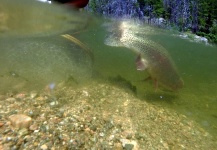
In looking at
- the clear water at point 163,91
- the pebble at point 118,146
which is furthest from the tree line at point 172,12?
the pebble at point 118,146

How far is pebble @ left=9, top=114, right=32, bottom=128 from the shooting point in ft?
4.60

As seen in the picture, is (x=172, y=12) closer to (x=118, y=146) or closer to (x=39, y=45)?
(x=39, y=45)

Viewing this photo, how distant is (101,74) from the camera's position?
2.59 m

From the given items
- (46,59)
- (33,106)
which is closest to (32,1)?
(46,59)

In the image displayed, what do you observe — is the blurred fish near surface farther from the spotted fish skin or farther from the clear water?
the spotted fish skin

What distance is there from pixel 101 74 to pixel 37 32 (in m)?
0.94

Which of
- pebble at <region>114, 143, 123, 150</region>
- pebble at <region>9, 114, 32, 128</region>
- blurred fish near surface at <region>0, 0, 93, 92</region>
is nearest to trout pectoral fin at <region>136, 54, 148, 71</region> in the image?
blurred fish near surface at <region>0, 0, 93, 92</region>

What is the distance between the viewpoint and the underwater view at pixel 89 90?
4.58 ft

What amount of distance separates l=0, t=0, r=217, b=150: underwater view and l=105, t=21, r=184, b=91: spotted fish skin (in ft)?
0.03

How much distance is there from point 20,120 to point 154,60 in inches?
54.3

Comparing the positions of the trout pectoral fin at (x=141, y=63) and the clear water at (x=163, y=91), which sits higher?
the trout pectoral fin at (x=141, y=63)

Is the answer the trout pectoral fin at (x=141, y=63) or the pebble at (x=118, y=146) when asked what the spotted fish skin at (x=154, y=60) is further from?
the pebble at (x=118, y=146)

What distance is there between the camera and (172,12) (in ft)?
40.9

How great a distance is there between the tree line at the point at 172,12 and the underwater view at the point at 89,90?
742 centimetres
